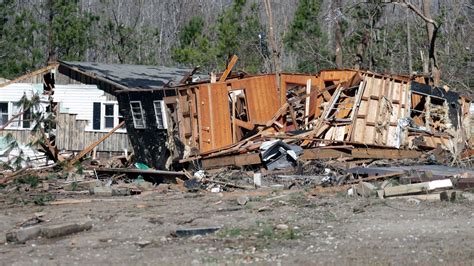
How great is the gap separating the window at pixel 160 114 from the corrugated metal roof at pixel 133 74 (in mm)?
2664

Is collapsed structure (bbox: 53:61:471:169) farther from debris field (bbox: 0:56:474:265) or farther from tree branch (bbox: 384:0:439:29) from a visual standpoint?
tree branch (bbox: 384:0:439:29)

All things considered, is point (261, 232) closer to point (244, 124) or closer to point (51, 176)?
point (244, 124)

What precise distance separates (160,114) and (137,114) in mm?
2095

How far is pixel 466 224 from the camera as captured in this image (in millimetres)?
12805

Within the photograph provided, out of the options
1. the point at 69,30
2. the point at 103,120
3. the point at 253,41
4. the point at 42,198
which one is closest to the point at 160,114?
the point at 103,120

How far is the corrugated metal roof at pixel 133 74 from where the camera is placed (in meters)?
28.9

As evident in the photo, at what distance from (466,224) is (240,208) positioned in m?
4.32

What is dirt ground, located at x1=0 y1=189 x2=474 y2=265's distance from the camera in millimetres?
10609

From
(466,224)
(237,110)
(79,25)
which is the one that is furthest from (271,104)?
(79,25)

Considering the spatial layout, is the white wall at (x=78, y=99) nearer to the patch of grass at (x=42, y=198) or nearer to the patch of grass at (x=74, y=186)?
the patch of grass at (x=74, y=186)

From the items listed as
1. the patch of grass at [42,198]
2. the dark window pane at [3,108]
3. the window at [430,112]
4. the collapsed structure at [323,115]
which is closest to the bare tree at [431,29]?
the window at [430,112]


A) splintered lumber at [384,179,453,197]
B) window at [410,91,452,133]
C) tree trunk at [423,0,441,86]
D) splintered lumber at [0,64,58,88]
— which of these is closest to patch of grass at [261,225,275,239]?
splintered lumber at [384,179,453,197]

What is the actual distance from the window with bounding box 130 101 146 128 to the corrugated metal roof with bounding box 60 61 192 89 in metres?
1.04

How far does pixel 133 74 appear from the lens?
31.0 m
